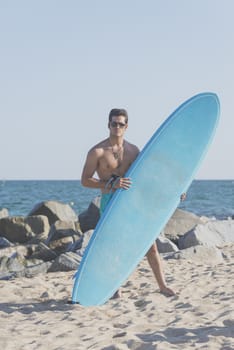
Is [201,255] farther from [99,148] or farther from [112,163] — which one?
[99,148]

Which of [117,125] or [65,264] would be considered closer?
[117,125]

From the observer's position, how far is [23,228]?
1335 cm

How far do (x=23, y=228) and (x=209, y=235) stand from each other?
5.65 metres

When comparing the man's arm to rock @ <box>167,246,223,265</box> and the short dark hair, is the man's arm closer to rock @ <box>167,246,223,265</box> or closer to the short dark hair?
the short dark hair

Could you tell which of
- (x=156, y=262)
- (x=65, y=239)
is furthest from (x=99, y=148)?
(x=65, y=239)

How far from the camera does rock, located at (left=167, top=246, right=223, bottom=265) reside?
7.16 meters

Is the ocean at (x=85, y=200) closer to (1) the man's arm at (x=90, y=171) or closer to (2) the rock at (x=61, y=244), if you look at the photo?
(2) the rock at (x=61, y=244)

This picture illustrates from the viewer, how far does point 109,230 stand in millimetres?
4922

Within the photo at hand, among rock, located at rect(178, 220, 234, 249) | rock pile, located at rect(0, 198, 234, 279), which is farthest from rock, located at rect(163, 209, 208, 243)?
rock, located at rect(178, 220, 234, 249)

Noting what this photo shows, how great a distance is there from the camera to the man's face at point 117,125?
483cm

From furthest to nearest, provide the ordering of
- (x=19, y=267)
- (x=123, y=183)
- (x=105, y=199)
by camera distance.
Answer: (x=19, y=267)
(x=105, y=199)
(x=123, y=183)

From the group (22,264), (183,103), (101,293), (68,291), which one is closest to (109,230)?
(101,293)

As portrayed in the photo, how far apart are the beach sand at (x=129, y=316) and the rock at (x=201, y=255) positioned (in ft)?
2.93

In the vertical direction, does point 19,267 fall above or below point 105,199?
below
